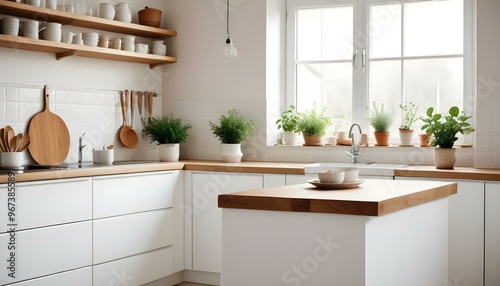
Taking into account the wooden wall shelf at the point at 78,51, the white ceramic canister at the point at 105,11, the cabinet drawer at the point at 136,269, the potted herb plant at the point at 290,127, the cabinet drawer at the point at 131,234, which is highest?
the white ceramic canister at the point at 105,11

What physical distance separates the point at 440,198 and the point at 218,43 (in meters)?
2.85

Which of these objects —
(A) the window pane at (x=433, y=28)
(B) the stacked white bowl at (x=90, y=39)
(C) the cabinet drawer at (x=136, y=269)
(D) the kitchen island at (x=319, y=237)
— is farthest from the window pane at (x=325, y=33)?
(D) the kitchen island at (x=319, y=237)

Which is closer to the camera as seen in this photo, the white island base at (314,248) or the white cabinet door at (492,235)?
the white island base at (314,248)

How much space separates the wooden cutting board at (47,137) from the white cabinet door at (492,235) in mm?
2974

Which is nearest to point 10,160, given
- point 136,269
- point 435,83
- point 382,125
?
point 136,269

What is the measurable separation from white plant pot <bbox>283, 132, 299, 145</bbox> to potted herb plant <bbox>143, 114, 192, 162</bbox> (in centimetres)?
84

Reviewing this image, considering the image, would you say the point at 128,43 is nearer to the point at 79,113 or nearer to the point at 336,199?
the point at 79,113

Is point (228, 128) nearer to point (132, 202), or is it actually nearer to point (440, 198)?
point (132, 202)

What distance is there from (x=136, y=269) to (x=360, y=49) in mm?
2526

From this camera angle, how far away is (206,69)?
575 cm

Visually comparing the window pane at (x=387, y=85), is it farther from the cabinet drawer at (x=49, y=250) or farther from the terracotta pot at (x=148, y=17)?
the cabinet drawer at (x=49, y=250)

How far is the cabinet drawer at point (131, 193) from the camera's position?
432 centimetres

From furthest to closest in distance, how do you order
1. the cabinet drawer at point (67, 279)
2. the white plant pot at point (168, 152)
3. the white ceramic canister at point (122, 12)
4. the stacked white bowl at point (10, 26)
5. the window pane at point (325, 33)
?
the window pane at point (325, 33) → the white plant pot at point (168, 152) → the white ceramic canister at point (122, 12) → the stacked white bowl at point (10, 26) → the cabinet drawer at point (67, 279)

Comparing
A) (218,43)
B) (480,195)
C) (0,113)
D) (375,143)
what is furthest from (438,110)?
(0,113)
